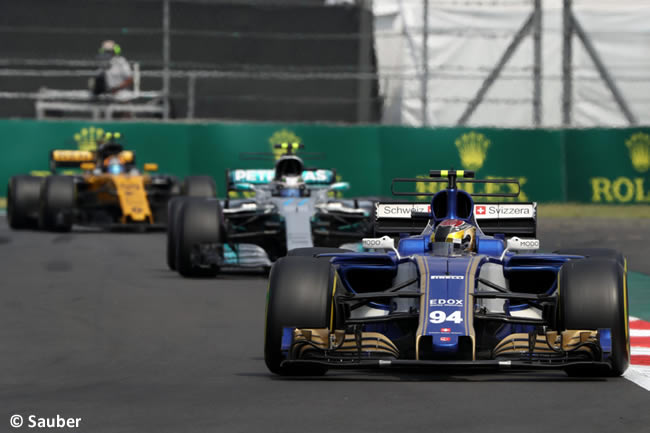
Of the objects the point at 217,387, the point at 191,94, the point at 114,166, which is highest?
the point at 191,94

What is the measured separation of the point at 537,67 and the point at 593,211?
3248mm

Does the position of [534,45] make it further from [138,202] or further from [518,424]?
[518,424]

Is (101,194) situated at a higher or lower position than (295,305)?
higher

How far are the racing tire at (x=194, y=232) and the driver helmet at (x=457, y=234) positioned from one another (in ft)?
21.3

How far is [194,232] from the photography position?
16.1 meters

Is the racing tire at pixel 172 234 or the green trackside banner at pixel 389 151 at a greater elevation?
the green trackside banner at pixel 389 151

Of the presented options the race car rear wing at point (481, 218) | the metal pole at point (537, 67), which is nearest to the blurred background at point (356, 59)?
the metal pole at point (537, 67)

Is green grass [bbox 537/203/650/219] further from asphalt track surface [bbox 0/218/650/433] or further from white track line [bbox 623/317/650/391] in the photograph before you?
white track line [bbox 623/317/650/391]

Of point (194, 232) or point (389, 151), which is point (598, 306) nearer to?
point (194, 232)

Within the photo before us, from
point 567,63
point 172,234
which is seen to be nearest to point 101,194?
point 172,234

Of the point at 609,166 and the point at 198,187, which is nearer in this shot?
the point at 198,187

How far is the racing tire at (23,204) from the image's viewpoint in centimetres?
2559

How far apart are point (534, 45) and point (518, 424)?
22926mm

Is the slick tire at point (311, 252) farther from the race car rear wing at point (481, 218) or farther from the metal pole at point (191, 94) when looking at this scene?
the metal pole at point (191, 94)
